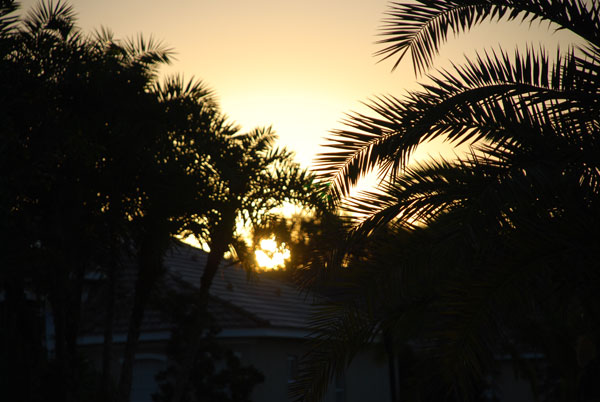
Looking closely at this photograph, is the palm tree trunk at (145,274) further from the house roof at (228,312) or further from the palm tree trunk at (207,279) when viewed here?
the house roof at (228,312)

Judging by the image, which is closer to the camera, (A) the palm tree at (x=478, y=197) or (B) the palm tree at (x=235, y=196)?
(A) the palm tree at (x=478, y=197)

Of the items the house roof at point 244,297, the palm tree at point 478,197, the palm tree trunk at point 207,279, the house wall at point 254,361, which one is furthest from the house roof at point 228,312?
the palm tree at point 478,197

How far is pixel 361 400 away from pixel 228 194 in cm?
1150

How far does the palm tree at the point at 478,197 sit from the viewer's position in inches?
192

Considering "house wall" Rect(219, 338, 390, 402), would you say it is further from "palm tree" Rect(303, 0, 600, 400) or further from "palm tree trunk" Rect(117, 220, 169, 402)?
"palm tree" Rect(303, 0, 600, 400)

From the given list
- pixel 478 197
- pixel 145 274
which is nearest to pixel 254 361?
pixel 145 274

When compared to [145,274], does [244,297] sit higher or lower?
higher

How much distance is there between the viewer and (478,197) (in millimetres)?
5699

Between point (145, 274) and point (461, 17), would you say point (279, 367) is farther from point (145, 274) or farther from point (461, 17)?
point (461, 17)

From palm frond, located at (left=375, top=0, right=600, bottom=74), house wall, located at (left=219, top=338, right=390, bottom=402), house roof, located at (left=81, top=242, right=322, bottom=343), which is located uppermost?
palm frond, located at (left=375, top=0, right=600, bottom=74)

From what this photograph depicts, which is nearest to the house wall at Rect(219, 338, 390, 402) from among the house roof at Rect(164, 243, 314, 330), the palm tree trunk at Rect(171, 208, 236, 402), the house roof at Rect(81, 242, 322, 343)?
the house roof at Rect(81, 242, 322, 343)

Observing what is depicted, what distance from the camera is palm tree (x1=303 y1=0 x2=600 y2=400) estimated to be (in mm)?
4867

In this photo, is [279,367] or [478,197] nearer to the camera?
[478,197]

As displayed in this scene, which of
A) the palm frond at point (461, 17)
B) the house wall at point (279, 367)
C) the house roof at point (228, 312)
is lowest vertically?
the house wall at point (279, 367)
